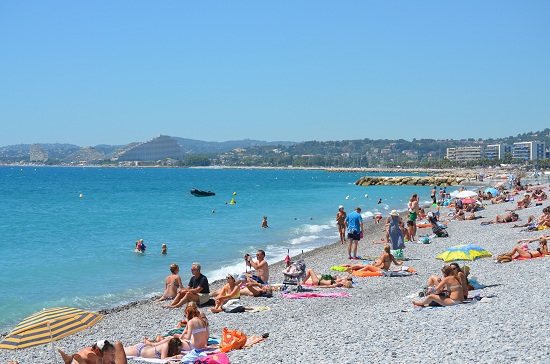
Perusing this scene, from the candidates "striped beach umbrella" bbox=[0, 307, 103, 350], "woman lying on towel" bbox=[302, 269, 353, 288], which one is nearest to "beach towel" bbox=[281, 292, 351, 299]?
"woman lying on towel" bbox=[302, 269, 353, 288]

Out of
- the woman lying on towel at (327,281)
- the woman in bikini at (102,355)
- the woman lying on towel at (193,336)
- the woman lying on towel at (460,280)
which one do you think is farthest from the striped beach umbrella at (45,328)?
the woman lying on towel at (327,281)

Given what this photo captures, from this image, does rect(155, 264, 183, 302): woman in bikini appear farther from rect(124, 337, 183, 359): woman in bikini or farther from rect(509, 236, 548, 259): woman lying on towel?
rect(509, 236, 548, 259): woman lying on towel

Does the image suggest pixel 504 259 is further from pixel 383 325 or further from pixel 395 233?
pixel 383 325

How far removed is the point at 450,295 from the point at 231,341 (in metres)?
3.90

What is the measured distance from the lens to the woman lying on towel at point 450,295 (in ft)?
32.6

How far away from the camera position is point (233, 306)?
11.3 metres

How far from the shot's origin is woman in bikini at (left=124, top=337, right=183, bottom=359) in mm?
8383

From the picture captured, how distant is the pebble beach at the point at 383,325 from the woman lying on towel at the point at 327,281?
10.8 inches

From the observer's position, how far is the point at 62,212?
148 ft

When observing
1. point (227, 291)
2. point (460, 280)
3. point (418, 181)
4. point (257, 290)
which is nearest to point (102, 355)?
point (227, 291)

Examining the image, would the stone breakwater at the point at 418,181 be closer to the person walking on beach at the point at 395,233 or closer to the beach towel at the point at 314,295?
the person walking on beach at the point at 395,233

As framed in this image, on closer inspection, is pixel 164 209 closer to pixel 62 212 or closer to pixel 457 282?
pixel 62 212

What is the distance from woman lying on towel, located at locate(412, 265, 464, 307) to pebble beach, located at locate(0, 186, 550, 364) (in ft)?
0.84

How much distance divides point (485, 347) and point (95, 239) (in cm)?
2407
